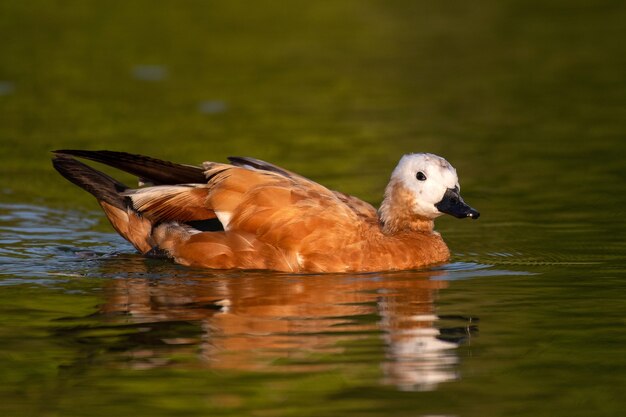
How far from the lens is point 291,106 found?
20500mm

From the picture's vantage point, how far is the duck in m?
11.1

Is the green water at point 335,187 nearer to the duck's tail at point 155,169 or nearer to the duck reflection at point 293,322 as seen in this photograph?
the duck reflection at point 293,322

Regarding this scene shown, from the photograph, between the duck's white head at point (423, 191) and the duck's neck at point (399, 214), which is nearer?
the duck's white head at point (423, 191)

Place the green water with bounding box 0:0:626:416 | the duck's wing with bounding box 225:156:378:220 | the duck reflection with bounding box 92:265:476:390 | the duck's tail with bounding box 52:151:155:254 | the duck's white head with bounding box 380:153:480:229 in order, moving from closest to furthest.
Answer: the green water with bounding box 0:0:626:416 < the duck reflection with bounding box 92:265:476:390 < the duck's white head with bounding box 380:153:480:229 < the duck's wing with bounding box 225:156:378:220 < the duck's tail with bounding box 52:151:155:254

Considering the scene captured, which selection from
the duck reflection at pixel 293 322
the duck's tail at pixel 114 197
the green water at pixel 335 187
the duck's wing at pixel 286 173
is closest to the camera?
the green water at pixel 335 187

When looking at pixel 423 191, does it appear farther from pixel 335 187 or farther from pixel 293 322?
pixel 335 187

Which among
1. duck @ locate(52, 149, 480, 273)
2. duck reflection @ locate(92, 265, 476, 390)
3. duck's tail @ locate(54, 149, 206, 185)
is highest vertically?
duck's tail @ locate(54, 149, 206, 185)

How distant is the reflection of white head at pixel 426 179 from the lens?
11.4 metres

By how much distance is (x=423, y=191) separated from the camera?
11.5 meters

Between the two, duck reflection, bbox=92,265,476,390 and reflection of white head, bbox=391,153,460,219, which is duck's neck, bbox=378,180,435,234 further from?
duck reflection, bbox=92,265,476,390

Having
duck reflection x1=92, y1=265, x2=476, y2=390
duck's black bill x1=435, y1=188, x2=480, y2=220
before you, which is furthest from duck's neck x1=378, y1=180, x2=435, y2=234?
duck reflection x1=92, y1=265, x2=476, y2=390

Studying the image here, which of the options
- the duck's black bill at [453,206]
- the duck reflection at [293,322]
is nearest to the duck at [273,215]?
the duck's black bill at [453,206]

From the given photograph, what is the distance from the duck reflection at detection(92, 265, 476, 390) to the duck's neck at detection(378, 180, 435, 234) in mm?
612

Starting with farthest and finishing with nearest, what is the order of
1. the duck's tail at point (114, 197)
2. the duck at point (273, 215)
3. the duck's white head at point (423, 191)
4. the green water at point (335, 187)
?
the duck's tail at point (114, 197) < the duck's white head at point (423, 191) < the duck at point (273, 215) < the green water at point (335, 187)
